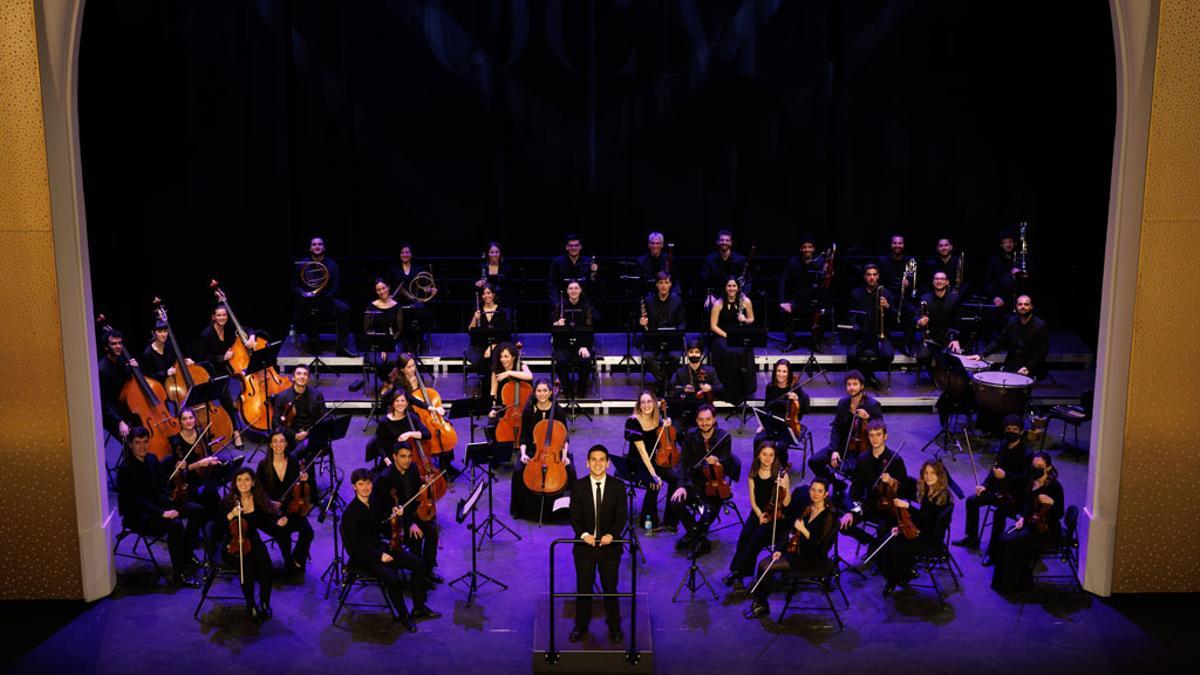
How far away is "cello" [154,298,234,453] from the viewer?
11266 mm

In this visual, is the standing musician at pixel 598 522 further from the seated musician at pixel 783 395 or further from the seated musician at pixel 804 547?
the seated musician at pixel 783 395

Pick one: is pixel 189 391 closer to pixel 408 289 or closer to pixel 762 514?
pixel 408 289

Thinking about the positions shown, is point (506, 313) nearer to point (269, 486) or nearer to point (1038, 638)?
point (269, 486)

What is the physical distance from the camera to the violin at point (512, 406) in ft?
37.0

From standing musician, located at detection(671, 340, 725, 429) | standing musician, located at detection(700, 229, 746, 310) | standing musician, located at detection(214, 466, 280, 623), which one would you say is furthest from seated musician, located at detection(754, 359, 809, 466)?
standing musician, located at detection(214, 466, 280, 623)

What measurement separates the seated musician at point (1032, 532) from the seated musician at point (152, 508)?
5951mm

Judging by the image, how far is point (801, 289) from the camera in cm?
1444

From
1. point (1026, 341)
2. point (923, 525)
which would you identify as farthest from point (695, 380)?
point (1026, 341)

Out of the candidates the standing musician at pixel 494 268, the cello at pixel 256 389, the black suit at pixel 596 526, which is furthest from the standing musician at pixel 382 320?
the black suit at pixel 596 526

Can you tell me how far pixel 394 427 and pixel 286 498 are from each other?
1241mm

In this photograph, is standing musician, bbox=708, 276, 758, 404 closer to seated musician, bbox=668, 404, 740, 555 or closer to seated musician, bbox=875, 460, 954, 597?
seated musician, bbox=668, 404, 740, 555

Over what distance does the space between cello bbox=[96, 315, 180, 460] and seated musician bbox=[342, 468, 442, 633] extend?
8.19 ft

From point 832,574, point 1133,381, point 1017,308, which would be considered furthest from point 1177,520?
point 1017,308

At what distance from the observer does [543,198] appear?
50.8ft
